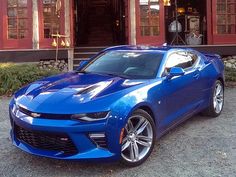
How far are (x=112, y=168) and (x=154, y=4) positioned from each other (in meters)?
9.01

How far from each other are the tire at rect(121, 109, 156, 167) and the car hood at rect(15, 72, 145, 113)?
0.40 meters

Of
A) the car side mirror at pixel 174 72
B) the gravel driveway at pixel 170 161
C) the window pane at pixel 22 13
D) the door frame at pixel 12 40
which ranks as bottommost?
the gravel driveway at pixel 170 161

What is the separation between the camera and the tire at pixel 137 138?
176 inches

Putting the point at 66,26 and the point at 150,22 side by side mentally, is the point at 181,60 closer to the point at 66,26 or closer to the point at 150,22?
the point at 150,22

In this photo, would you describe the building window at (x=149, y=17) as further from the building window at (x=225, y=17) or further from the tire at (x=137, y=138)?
the tire at (x=137, y=138)

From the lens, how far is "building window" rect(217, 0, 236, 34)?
41.9 ft

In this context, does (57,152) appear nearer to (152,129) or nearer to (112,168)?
(112,168)

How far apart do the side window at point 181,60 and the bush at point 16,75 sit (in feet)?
15.5

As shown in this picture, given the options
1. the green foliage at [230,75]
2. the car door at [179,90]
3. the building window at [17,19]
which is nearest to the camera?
the car door at [179,90]

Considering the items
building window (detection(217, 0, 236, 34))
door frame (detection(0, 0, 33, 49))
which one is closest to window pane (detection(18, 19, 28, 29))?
door frame (detection(0, 0, 33, 49))

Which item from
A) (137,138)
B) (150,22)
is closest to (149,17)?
(150,22)

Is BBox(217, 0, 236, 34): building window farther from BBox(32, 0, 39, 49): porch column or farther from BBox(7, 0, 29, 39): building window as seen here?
BBox(7, 0, 29, 39): building window

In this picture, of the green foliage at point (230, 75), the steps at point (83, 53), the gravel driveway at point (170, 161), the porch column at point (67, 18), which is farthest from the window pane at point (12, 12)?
the gravel driveway at point (170, 161)

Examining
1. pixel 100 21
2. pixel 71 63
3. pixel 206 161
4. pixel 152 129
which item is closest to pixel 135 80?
pixel 152 129
